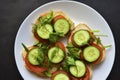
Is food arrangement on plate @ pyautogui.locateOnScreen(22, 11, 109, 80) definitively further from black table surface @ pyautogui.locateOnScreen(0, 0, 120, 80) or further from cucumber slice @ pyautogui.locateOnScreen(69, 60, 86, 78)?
black table surface @ pyautogui.locateOnScreen(0, 0, 120, 80)

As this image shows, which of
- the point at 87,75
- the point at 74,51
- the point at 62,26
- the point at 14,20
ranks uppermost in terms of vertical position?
the point at 14,20

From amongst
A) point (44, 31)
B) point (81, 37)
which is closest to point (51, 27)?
point (44, 31)

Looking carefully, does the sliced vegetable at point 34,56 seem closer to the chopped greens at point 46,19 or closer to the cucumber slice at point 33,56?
the cucumber slice at point 33,56

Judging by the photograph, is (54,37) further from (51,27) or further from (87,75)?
(87,75)

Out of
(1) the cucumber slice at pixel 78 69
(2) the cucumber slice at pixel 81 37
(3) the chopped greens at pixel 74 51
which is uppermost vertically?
(2) the cucumber slice at pixel 81 37

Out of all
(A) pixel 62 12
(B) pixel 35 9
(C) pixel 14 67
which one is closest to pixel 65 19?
(A) pixel 62 12

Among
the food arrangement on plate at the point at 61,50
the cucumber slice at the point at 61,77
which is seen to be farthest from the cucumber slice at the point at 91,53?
the cucumber slice at the point at 61,77

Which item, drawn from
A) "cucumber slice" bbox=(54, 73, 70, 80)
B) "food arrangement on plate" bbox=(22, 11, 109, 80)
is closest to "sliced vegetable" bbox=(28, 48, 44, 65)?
"food arrangement on plate" bbox=(22, 11, 109, 80)
